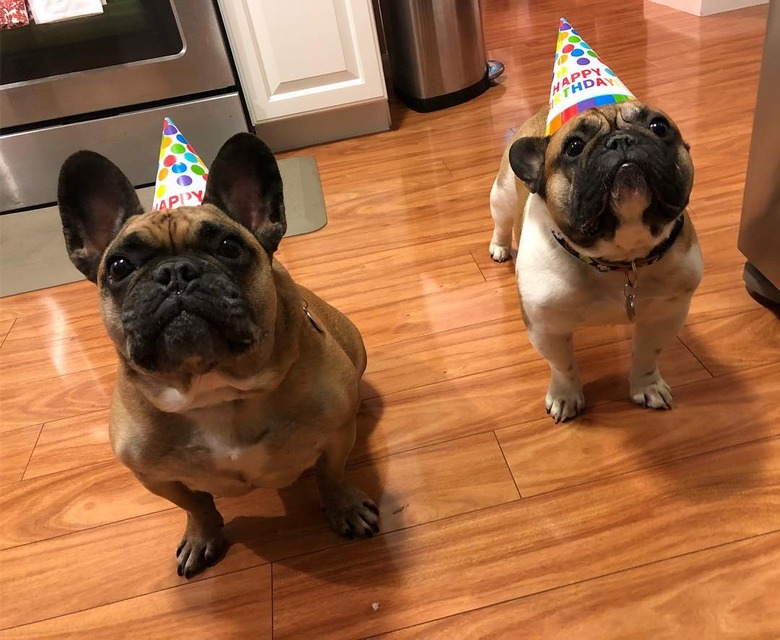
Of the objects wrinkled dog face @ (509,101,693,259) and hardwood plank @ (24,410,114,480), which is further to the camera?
hardwood plank @ (24,410,114,480)

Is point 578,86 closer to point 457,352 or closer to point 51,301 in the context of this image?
point 457,352

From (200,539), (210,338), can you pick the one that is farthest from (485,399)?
(210,338)

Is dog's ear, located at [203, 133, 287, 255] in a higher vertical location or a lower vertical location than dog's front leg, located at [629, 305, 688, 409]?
higher

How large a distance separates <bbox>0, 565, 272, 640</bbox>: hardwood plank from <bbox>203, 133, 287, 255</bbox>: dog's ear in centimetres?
62

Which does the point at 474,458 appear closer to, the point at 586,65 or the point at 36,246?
the point at 586,65

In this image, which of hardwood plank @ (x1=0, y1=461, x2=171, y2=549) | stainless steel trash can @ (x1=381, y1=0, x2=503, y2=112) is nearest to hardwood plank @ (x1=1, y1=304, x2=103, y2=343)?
hardwood plank @ (x1=0, y1=461, x2=171, y2=549)

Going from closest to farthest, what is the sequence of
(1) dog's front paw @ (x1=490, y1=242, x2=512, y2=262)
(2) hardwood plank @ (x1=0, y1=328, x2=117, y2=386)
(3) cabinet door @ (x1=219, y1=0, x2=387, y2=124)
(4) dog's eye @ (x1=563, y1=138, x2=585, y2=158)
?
1. (4) dog's eye @ (x1=563, y1=138, x2=585, y2=158)
2. (2) hardwood plank @ (x1=0, y1=328, x2=117, y2=386)
3. (1) dog's front paw @ (x1=490, y1=242, x2=512, y2=262)
4. (3) cabinet door @ (x1=219, y1=0, x2=387, y2=124)

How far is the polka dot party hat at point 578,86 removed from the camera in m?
1.21

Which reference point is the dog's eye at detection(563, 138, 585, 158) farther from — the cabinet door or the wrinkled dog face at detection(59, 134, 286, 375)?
the cabinet door

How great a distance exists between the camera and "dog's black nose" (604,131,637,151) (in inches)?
41.2

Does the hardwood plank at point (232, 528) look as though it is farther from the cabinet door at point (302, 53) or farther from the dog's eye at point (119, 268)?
the cabinet door at point (302, 53)

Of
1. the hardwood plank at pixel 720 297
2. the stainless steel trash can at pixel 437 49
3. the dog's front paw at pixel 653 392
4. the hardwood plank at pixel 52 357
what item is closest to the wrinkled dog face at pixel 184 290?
the dog's front paw at pixel 653 392

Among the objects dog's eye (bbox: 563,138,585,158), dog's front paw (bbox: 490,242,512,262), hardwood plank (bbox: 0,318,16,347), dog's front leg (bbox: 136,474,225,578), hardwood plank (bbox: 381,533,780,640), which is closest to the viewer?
hardwood plank (bbox: 381,533,780,640)

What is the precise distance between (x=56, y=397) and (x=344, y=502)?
946 millimetres
